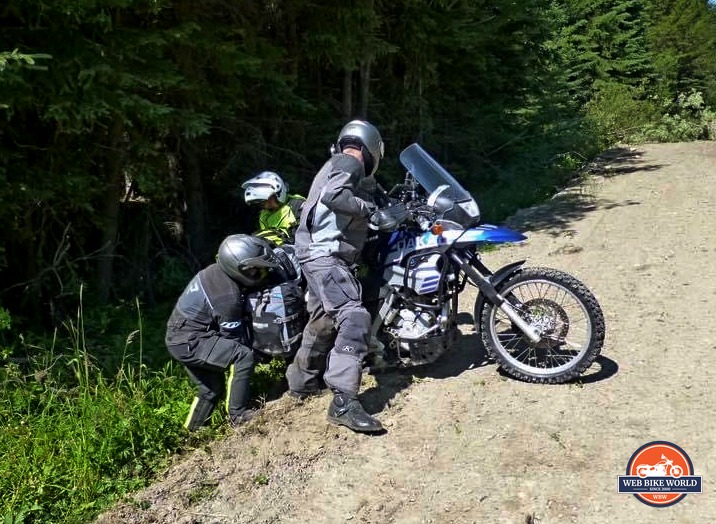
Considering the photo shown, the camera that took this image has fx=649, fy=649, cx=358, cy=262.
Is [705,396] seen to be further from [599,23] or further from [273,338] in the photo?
[599,23]

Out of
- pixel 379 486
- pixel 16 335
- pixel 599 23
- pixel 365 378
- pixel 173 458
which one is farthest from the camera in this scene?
pixel 599 23

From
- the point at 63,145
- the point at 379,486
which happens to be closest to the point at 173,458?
the point at 379,486

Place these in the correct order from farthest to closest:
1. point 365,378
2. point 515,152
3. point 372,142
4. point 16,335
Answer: point 515,152
point 16,335
point 365,378
point 372,142

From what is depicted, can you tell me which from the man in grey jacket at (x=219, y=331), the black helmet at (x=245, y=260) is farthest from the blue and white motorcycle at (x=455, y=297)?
the man in grey jacket at (x=219, y=331)

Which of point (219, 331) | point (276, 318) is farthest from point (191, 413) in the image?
point (276, 318)

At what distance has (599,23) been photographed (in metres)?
31.1

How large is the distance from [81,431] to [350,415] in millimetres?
1677

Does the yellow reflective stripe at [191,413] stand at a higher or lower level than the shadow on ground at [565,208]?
lower

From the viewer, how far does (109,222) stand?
6637mm

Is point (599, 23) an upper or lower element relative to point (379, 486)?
upper

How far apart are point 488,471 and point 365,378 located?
5.14 feet

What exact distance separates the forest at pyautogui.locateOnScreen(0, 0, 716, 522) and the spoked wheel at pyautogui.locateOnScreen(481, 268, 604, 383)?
2.35 metres

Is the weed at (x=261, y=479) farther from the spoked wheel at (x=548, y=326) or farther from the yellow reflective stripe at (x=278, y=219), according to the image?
the yellow reflective stripe at (x=278, y=219)
